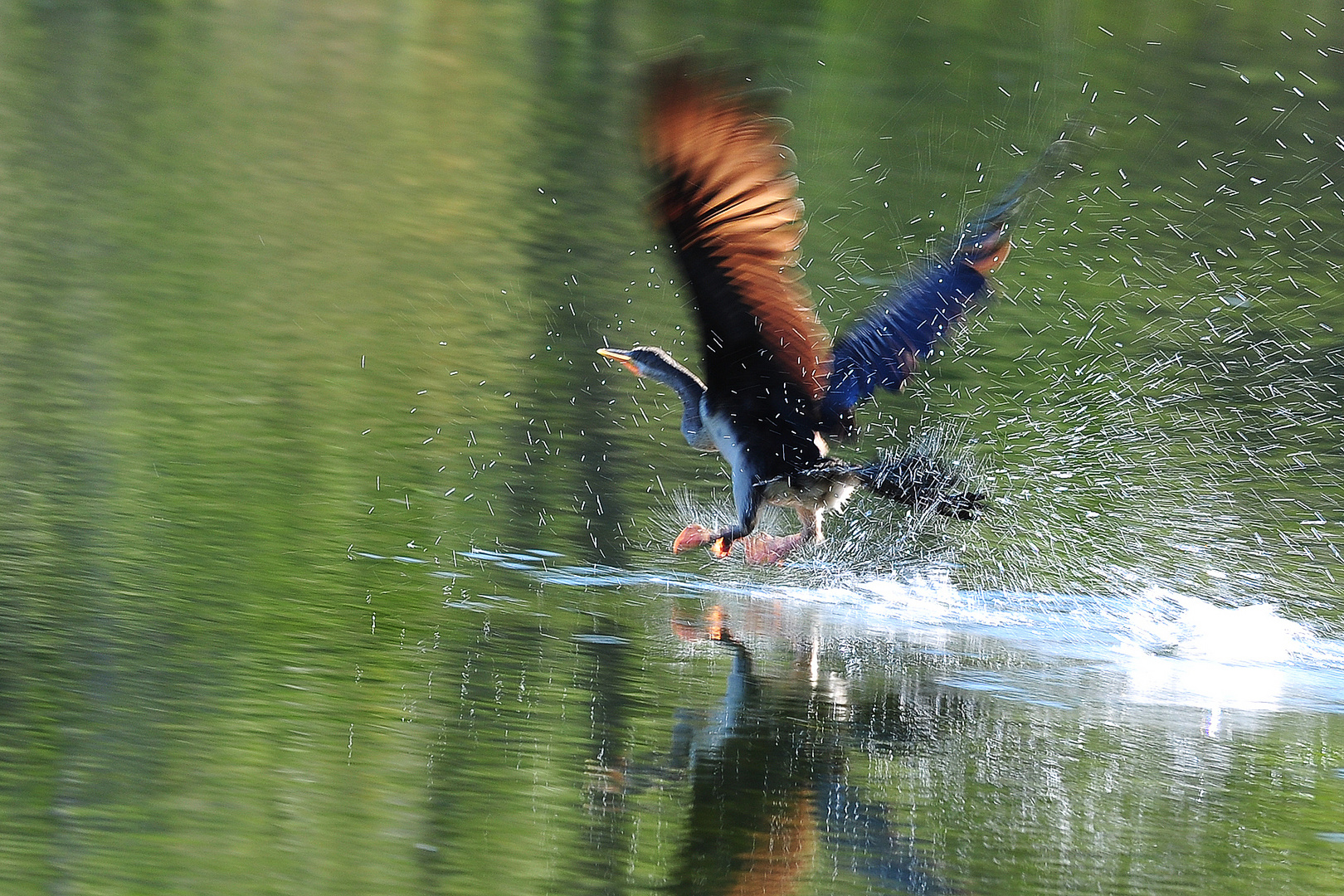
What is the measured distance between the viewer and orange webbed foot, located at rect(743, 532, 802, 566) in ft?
22.9

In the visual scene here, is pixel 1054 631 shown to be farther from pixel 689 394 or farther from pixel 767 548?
pixel 689 394

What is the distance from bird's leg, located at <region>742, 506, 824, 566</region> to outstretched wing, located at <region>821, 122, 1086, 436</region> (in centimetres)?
48

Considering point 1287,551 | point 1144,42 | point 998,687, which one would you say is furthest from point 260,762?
point 1144,42

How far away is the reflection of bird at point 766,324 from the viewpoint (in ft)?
18.9

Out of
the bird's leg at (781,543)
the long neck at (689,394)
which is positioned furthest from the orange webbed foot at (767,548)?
the long neck at (689,394)

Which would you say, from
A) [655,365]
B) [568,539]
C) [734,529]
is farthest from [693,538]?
[655,365]

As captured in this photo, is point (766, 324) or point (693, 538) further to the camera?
point (693, 538)

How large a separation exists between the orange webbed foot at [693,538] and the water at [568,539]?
21 centimetres

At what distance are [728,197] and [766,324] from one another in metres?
0.58

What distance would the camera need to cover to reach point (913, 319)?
672 centimetres

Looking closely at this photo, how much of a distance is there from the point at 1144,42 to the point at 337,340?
679 inches

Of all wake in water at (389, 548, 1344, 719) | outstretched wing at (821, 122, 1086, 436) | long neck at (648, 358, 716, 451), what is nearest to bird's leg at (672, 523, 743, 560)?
wake in water at (389, 548, 1344, 719)

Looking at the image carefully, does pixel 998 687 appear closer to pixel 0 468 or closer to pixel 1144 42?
pixel 0 468

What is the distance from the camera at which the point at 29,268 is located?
957cm
